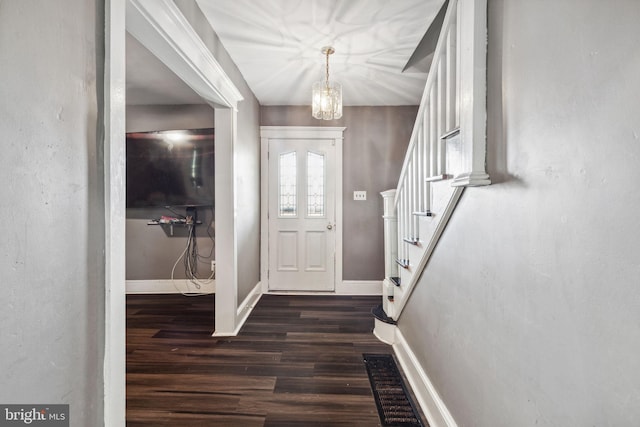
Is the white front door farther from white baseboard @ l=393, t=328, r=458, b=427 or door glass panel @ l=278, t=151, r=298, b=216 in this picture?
white baseboard @ l=393, t=328, r=458, b=427

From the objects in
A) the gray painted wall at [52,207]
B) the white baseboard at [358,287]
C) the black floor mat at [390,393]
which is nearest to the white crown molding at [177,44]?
the gray painted wall at [52,207]

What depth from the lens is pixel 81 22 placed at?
0.97 metres

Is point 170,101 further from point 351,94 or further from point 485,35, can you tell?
point 485,35

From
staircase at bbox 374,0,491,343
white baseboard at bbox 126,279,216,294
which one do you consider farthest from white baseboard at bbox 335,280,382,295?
white baseboard at bbox 126,279,216,294

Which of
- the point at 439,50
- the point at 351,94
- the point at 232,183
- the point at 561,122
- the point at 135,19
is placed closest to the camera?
the point at 561,122

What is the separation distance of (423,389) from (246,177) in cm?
243

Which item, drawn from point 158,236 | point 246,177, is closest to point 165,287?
point 158,236

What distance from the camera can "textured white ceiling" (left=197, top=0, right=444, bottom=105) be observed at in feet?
6.33

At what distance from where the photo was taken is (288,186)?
388cm

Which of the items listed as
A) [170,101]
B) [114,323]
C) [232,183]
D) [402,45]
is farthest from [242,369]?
[170,101]

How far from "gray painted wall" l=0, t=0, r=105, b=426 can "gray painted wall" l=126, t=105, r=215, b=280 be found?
9.52 ft

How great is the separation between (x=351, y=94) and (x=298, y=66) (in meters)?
0.89

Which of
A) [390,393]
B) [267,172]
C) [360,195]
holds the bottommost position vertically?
[390,393]

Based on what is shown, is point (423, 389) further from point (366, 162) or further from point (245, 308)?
point (366, 162)
